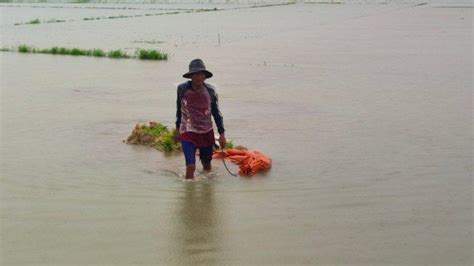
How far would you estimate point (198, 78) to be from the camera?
530 cm

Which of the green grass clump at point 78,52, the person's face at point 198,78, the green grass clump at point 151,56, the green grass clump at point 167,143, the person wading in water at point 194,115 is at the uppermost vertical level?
the person's face at point 198,78

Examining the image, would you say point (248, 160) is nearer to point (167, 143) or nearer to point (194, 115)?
point (194, 115)

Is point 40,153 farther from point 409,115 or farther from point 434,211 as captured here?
point 409,115

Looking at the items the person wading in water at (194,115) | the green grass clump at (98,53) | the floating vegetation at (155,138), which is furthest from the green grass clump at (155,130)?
the green grass clump at (98,53)

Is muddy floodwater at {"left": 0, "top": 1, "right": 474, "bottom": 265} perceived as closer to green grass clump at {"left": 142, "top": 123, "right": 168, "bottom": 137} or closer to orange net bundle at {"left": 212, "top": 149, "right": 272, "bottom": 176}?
orange net bundle at {"left": 212, "top": 149, "right": 272, "bottom": 176}

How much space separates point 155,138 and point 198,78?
1.70 metres

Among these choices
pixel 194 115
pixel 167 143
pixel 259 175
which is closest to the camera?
pixel 194 115

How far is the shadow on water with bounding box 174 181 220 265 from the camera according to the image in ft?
12.7

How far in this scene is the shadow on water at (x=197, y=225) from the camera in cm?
386

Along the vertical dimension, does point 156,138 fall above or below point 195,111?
below

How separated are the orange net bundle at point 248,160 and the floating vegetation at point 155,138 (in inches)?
25.5

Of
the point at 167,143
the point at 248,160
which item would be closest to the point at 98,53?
the point at 167,143

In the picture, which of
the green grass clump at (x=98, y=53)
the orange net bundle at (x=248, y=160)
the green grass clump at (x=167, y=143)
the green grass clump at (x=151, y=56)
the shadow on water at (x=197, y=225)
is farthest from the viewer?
the green grass clump at (x=98, y=53)

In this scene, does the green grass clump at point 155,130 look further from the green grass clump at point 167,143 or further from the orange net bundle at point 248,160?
the orange net bundle at point 248,160
